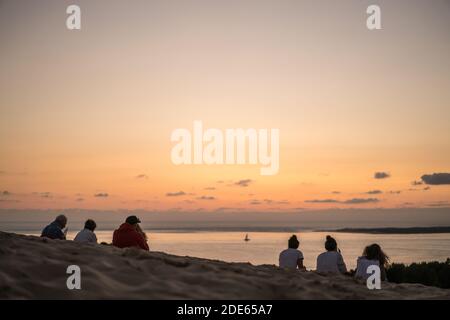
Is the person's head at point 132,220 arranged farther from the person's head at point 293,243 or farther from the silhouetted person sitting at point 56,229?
the person's head at point 293,243

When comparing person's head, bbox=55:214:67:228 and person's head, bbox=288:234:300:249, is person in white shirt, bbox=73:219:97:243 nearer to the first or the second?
person's head, bbox=55:214:67:228

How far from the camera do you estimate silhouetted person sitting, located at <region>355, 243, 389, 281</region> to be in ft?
36.0

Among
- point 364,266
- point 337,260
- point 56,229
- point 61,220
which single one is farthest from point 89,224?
point 364,266

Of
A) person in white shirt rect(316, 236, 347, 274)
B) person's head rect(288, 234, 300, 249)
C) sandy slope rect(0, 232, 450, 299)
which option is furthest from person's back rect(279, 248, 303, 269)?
sandy slope rect(0, 232, 450, 299)

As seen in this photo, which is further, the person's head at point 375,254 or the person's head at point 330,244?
the person's head at point 330,244

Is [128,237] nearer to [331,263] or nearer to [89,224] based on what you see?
[89,224]

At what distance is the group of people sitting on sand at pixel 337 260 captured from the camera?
11.1m

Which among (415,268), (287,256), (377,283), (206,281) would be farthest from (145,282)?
(415,268)

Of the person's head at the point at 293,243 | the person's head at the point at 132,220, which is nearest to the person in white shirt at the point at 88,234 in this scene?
the person's head at the point at 132,220

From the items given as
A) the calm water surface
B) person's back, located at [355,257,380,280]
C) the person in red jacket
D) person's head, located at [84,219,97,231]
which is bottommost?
the calm water surface

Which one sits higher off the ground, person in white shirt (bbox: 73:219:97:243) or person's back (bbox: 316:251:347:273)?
person in white shirt (bbox: 73:219:97:243)

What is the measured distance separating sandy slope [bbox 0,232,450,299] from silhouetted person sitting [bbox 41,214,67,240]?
3.56 meters
